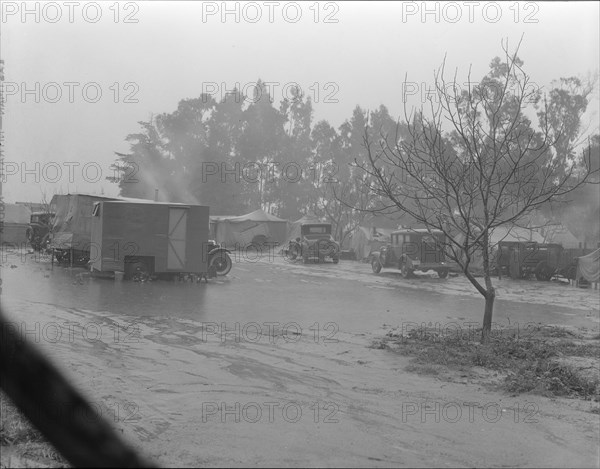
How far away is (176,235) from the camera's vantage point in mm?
18547

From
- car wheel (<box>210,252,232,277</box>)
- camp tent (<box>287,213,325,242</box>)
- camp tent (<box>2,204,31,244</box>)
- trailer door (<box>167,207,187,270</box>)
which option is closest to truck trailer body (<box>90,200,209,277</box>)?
trailer door (<box>167,207,187,270</box>)

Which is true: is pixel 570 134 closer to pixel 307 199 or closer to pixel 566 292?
pixel 566 292

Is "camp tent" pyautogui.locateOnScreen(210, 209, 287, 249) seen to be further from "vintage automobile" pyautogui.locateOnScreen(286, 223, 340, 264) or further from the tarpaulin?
the tarpaulin

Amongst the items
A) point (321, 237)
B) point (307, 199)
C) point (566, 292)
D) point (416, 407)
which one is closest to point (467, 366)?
point (416, 407)

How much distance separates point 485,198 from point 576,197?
2817 centimetres

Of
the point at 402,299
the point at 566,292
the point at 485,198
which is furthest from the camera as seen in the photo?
the point at 566,292

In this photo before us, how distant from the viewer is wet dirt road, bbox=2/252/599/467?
4.79m

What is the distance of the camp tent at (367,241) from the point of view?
37188 mm

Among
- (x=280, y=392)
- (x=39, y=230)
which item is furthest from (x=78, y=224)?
(x=280, y=392)

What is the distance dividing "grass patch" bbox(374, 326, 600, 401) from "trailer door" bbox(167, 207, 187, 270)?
9.27m

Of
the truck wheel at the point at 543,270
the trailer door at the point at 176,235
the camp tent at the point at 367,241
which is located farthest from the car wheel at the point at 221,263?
the camp tent at the point at 367,241

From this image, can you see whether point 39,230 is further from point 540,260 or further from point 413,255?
point 540,260

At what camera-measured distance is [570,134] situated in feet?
107

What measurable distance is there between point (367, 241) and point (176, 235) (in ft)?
70.9
